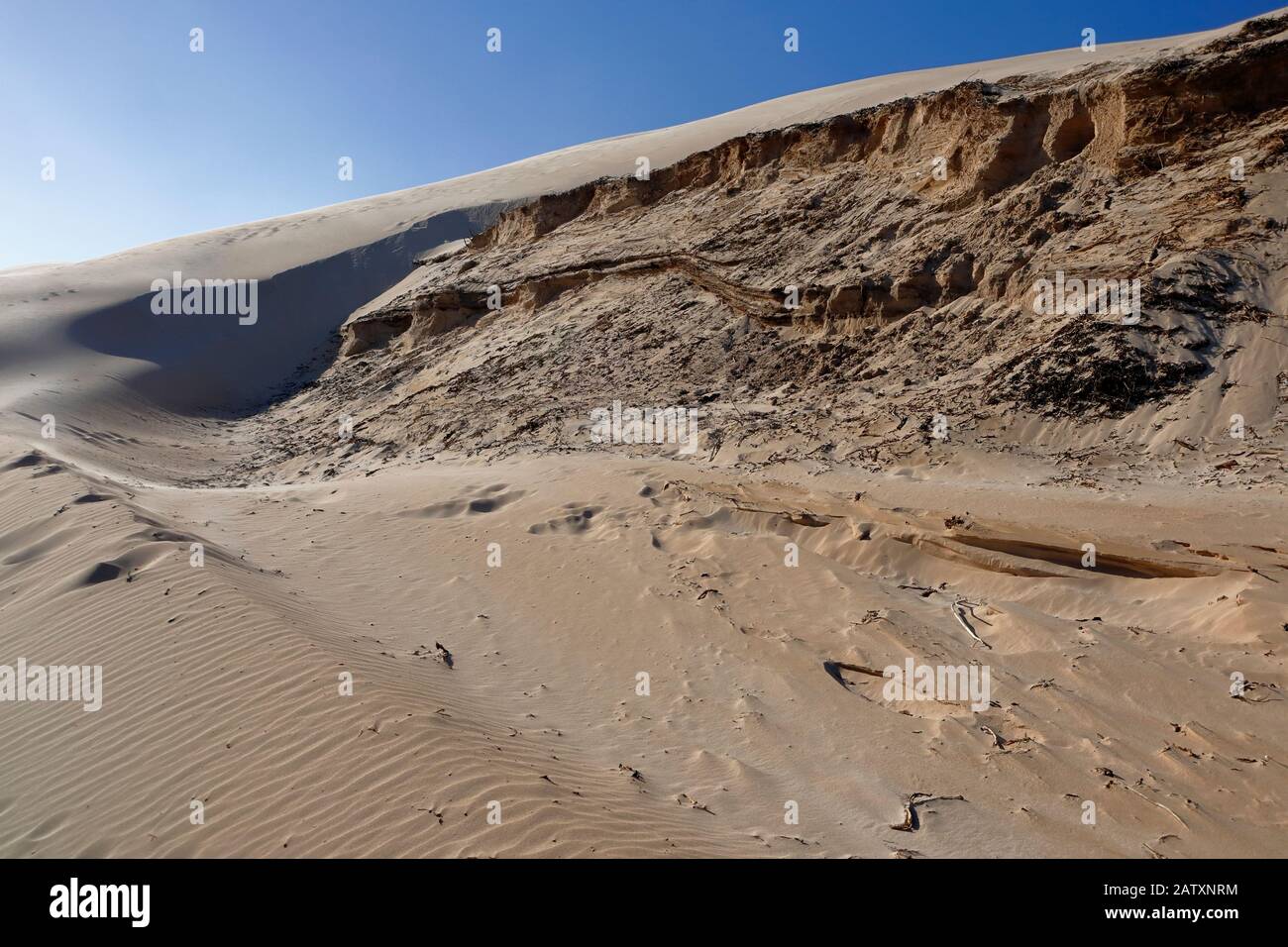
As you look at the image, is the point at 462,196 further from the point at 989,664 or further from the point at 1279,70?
the point at 989,664

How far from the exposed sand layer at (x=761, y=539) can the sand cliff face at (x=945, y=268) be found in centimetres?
6

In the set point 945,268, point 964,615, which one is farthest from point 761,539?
point 945,268

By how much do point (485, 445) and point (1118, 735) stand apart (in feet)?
32.0

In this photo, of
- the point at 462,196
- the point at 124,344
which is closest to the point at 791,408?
the point at 124,344

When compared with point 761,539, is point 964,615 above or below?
below

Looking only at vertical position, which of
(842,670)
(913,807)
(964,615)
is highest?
(964,615)

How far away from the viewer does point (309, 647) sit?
210 inches

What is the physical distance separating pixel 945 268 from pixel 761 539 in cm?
628

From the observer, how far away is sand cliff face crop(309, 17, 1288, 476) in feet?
30.0

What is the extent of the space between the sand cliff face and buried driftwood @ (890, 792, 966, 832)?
6243 millimetres

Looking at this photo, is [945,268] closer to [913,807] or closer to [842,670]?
[842,670]

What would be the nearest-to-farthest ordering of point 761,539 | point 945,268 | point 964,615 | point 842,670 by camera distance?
point 842,670, point 964,615, point 761,539, point 945,268

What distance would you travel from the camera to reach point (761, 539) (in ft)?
25.5

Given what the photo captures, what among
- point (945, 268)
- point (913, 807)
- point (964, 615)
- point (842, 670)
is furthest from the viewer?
point (945, 268)
